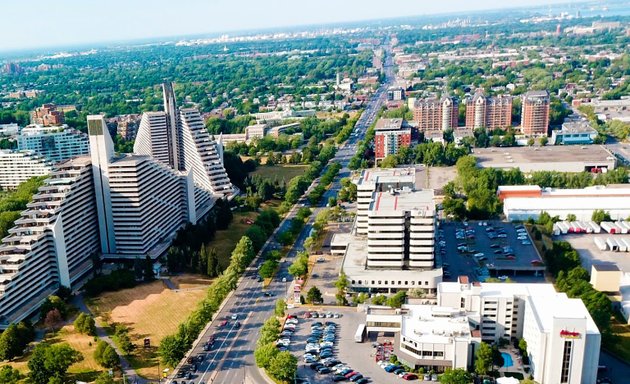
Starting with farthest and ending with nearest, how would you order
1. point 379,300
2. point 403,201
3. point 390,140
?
point 390,140
point 403,201
point 379,300

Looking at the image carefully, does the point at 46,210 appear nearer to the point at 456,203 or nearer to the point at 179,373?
the point at 179,373

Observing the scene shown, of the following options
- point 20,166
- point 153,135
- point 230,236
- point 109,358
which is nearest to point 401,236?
point 230,236

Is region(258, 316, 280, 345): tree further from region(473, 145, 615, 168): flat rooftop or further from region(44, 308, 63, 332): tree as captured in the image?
region(473, 145, 615, 168): flat rooftop

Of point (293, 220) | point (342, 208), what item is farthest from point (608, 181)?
point (293, 220)

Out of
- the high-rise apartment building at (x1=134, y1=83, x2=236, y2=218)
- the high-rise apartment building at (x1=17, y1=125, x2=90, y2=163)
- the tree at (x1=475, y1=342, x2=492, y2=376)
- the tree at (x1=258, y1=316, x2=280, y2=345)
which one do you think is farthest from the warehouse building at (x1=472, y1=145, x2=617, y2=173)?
the high-rise apartment building at (x1=17, y1=125, x2=90, y2=163)

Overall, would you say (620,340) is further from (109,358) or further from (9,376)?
(9,376)

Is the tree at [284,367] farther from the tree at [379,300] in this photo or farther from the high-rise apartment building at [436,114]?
the high-rise apartment building at [436,114]
